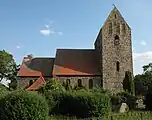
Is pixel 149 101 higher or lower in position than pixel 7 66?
lower

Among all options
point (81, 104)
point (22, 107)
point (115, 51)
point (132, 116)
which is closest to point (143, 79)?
point (115, 51)

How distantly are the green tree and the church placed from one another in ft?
59.3

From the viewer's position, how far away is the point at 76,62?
5012 centimetres

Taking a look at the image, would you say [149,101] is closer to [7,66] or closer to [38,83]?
[38,83]

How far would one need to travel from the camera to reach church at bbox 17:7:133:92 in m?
47.4

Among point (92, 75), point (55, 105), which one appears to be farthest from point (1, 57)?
point (55, 105)

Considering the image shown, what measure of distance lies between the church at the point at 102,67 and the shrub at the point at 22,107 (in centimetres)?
2919

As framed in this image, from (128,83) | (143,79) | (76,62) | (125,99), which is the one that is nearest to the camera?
(125,99)

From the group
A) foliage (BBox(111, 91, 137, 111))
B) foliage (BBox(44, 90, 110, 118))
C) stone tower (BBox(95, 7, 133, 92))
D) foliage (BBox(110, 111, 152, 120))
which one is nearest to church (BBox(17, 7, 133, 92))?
stone tower (BBox(95, 7, 133, 92))

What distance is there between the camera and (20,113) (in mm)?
16609

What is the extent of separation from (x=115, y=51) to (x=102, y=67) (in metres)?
3.71

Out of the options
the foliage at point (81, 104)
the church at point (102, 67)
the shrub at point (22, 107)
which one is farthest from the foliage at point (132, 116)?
the church at point (102, 67)

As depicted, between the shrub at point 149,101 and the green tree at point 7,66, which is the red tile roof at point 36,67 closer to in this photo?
the green tree at point 7,66

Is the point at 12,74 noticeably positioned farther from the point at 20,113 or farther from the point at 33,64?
the point at 20,113
